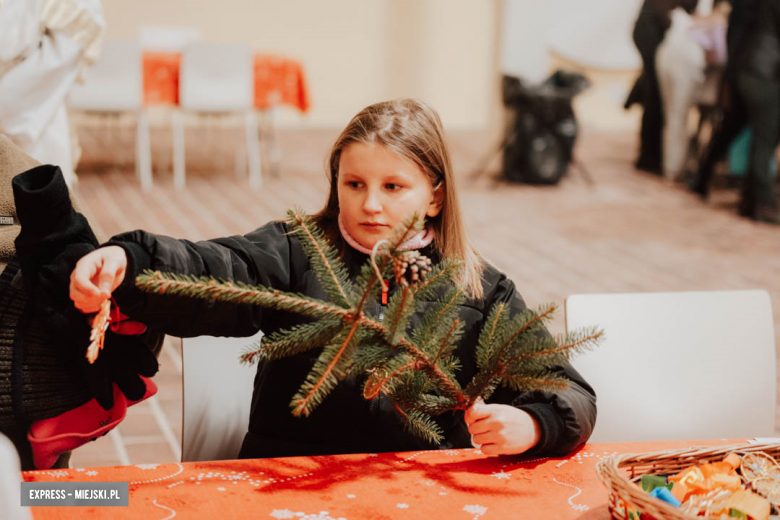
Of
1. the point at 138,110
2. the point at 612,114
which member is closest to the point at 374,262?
the point at 138,110

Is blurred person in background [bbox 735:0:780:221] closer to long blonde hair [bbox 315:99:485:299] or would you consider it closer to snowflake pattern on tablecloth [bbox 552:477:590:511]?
long blonde hair [bbox 315:99:485:299]

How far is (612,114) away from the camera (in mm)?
10727

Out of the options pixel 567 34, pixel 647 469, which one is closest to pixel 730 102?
pixel 567 34

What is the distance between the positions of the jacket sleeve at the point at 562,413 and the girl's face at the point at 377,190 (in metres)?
0.35

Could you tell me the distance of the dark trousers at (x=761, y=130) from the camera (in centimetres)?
618

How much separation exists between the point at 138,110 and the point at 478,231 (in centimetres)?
285

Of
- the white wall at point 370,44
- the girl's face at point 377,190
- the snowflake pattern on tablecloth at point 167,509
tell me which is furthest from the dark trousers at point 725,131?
the snowflake pattern on tablecloth at point 167,509

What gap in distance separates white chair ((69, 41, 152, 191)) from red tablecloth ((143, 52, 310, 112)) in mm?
152

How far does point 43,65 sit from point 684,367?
219 cm

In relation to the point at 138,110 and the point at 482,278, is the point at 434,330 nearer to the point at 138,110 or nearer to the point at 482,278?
the point at 482,278

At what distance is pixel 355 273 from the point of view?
1.67m

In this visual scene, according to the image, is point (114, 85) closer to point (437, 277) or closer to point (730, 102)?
point (730, 102)

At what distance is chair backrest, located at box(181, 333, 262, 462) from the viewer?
Result: 177 cm

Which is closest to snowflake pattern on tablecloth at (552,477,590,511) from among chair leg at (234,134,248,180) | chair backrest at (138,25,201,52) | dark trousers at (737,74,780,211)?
dark trousers at (737,74,780,211)
